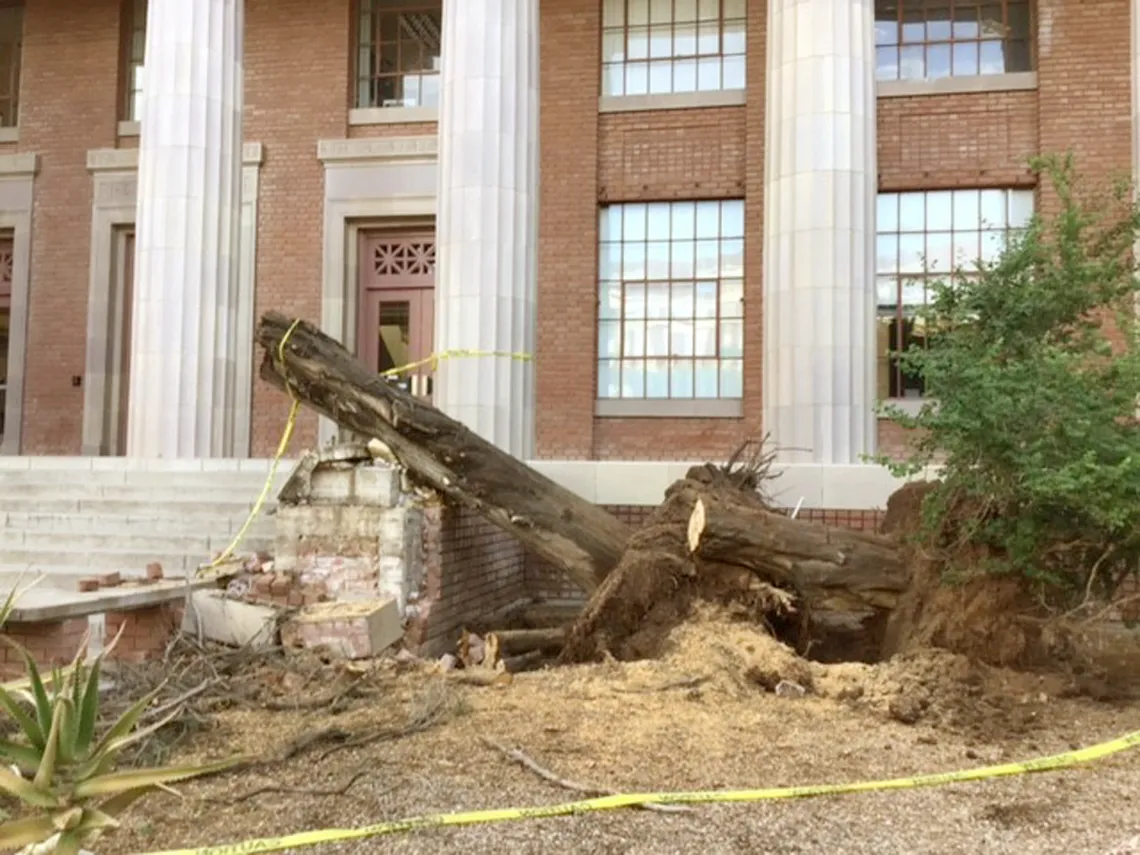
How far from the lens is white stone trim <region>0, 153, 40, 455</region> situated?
14656 mm

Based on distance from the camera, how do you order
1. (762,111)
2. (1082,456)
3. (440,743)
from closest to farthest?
(440,743) < (1082,456) < (762,111)

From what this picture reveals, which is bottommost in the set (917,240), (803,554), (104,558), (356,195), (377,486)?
(104,558)

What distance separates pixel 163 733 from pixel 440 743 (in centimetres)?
131

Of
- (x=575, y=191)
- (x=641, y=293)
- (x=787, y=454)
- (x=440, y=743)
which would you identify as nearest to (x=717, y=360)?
(x=641, y=293)

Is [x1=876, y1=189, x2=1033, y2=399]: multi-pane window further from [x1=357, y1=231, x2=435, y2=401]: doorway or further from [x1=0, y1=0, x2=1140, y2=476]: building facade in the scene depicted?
[x1=357, y1=231, x2=435, y2=401]: doorway

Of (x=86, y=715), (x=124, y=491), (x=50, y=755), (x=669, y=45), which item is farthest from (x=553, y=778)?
(x=669, y=45)

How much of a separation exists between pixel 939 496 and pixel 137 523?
6.33m

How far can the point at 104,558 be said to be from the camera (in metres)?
7.87

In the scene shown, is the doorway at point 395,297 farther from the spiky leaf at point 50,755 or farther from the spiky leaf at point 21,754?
the spiky leaf at point 50,755

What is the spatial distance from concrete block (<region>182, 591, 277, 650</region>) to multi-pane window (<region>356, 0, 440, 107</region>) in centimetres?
927

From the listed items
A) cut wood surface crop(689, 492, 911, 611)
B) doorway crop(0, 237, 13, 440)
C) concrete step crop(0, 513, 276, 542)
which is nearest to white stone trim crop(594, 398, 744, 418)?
concrete step crop(0, 513, 276, 542)

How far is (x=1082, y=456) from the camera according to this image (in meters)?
5.15

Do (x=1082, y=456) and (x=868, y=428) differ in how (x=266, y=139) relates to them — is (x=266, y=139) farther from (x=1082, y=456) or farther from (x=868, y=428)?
(x=1082, y=456)

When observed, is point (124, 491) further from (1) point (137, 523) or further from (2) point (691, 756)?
(2) point (691, 756)
